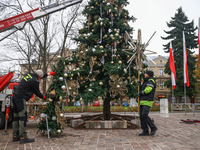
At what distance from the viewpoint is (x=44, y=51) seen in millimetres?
18406

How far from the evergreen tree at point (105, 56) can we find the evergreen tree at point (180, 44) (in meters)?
26.0

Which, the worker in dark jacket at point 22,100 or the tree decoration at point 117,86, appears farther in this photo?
the tree decoration at point 117,86

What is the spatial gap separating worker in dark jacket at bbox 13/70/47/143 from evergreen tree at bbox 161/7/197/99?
30.3 meters

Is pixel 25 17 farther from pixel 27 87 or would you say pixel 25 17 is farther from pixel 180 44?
pixel 180 44

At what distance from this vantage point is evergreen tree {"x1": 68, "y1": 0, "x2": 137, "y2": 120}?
7629mm

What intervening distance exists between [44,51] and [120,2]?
37.5 feet

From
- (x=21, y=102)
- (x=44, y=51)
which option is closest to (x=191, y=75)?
(x=44, y=51)

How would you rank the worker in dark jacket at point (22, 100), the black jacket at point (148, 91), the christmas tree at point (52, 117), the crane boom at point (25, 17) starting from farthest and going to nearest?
the crane boom at point (25, 17), the black jacket at point (148, 91), the christmas tree at point (52, 117), the worker in dark jacket at point (22, 100)

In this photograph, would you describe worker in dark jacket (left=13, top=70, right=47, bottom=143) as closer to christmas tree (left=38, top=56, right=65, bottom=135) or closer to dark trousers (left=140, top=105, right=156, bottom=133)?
christmas tree (left=38, top=56, right=65, bottom=135)

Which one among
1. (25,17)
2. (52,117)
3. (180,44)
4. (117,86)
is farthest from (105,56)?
(180,44)

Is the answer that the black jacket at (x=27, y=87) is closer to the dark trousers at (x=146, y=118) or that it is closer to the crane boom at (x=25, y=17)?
the crane boom at (x=25, y=17)

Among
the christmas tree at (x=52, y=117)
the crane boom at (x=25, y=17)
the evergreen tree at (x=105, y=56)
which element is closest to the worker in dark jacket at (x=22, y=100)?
the christmas tree at (x=52, y=117)

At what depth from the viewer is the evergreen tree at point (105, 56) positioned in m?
7.63

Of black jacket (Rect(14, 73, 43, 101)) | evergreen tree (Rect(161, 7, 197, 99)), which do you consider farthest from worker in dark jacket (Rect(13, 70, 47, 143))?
evergreen tree (Rect(161, 7, 197, 99))
